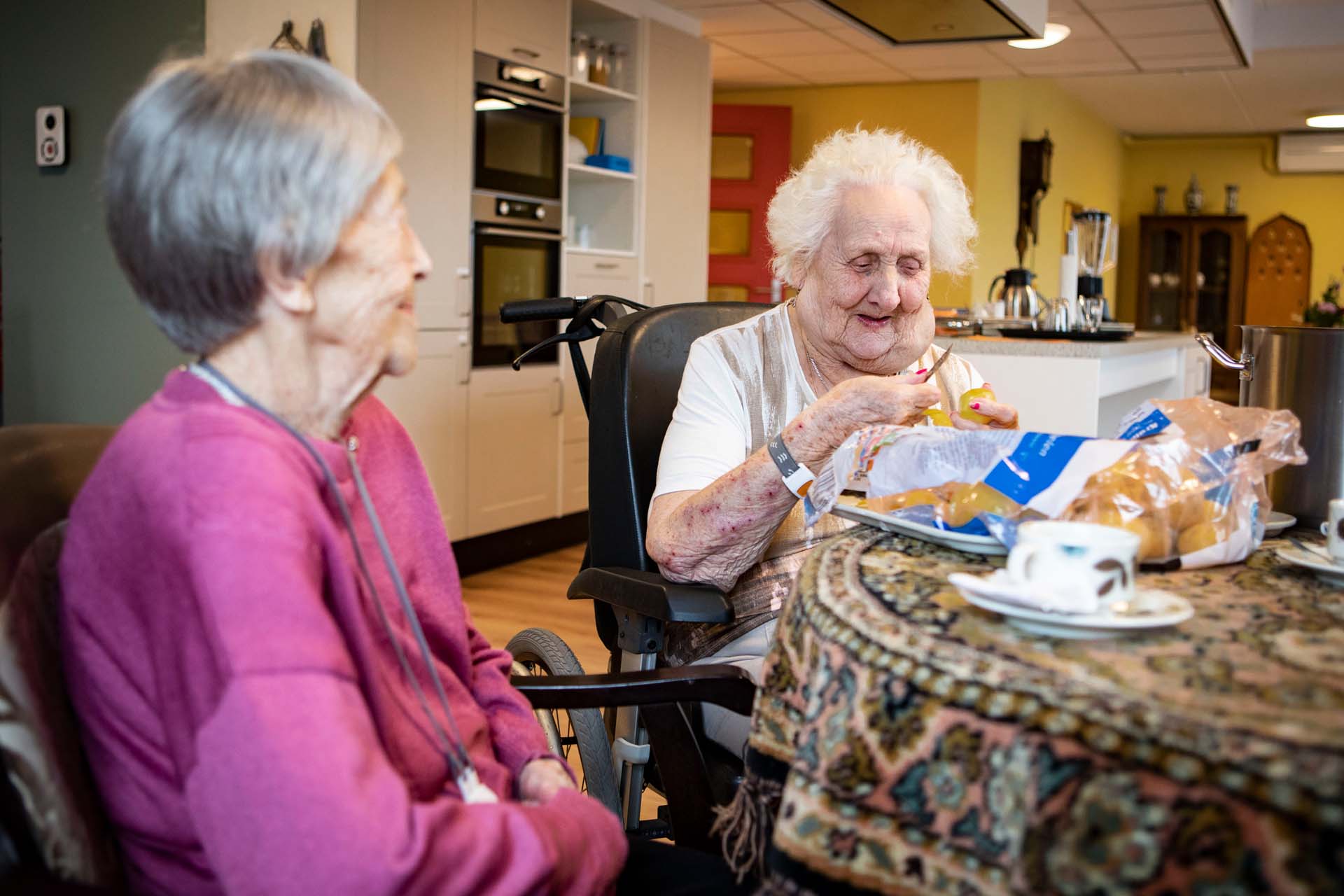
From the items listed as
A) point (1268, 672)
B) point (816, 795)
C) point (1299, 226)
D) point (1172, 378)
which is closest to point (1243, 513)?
point (1268, 672)

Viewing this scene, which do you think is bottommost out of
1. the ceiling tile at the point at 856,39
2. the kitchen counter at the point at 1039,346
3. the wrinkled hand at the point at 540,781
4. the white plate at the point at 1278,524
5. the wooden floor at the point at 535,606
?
the wooden floor at the point at 535,606

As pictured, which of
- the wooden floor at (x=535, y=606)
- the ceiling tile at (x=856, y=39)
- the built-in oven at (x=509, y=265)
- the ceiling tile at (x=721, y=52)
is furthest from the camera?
the ceiling tile at (x=721, y=52)

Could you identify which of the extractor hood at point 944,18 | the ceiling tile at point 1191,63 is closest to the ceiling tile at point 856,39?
the extractor hood at point 944,18

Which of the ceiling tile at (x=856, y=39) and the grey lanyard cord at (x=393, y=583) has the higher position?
the ceiling tile at (x=856, y=39)

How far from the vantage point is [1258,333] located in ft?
4.73

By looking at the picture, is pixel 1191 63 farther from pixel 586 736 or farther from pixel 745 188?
pixel 586 736

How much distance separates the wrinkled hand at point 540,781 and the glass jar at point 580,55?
4.28 meters

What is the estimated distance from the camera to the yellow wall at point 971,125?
7.15 metres

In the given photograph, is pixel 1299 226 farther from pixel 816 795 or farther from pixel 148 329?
pixel 816 795

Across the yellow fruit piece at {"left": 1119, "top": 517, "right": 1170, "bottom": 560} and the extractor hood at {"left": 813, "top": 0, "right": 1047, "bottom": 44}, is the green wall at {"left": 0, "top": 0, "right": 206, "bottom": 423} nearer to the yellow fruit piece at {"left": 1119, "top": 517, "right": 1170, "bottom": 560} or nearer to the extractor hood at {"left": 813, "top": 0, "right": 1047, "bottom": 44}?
the extractor hood at {"left": 813, "top": 0, "right": 1047, "bottom": 44}

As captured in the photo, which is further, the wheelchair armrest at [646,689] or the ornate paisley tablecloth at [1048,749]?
the wheelchair armrest at [646,689]

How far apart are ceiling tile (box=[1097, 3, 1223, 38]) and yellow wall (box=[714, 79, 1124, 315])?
1292 millimetres

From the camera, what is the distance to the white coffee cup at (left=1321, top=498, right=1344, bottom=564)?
42.1 inches

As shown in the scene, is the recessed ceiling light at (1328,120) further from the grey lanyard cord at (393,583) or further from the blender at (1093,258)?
the grey lanyard cord at (393,583)
